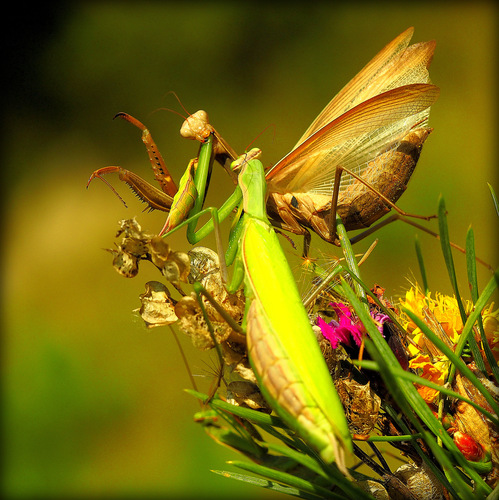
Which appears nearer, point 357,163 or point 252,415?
point 252,415

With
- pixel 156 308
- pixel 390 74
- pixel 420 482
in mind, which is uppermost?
pixel 390 74

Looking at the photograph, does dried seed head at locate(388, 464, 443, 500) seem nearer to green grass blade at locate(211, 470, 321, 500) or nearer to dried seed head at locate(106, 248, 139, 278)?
green grass blade at locate(211, 470, 321, 500)

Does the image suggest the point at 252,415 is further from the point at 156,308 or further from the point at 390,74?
the point at 390,74

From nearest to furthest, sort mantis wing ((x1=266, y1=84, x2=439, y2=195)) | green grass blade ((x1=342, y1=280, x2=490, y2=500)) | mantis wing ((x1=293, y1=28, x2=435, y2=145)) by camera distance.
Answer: green grass blade ((x1=342, y1=280, x2=490, y2=500)) < mantis wing ((x1=266, y1=84, x2=439, y2=195)) < mantis wing ((x1=293, y1=28, x2=435, y2=145))

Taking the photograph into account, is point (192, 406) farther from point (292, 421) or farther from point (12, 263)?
point (292, 421)

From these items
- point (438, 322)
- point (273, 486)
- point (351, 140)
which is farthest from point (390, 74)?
point (273, 486)

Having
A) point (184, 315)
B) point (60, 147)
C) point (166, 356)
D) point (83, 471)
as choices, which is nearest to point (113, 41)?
point (60, 147)

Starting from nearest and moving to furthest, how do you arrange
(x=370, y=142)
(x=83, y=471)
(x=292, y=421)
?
(x=292, y=421) < (x=370, y=142) < (x=83, y=471)

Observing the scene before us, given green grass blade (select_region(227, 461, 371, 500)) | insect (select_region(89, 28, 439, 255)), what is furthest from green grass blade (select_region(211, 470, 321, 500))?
insect (select_region(89, 28, 439, 255))

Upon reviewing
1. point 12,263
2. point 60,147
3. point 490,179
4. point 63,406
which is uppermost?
point 60,147
